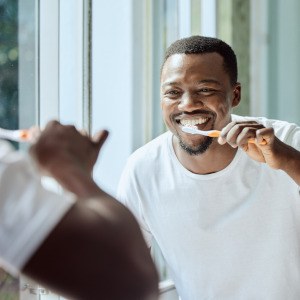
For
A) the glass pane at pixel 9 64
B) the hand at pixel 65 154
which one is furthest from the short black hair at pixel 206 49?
the hand at pixel 65 154

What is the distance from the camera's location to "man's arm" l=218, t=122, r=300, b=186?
1.27 metres

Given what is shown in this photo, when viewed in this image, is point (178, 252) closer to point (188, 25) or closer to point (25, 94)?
point (25, 94)

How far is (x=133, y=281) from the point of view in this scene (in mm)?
528

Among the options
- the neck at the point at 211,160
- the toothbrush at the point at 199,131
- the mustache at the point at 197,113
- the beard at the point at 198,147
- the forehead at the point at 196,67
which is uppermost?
the forehead at the point at 196,67

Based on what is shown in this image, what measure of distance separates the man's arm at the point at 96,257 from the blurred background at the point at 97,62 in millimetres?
947

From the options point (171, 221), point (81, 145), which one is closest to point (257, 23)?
Answer: point (171, 221)

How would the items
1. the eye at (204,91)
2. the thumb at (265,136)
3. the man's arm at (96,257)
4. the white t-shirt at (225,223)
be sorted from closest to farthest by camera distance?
the man's arm at (96,257) < the thumb at (265,136) < the white t-shirt at (225,223) < the eye at (204,91)

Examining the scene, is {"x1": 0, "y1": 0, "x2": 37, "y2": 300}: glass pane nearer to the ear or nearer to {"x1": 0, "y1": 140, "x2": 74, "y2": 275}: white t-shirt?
the ear

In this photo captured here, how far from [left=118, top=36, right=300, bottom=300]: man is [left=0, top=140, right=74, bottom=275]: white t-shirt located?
848 mm

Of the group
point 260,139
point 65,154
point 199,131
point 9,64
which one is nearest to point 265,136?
point 260,139

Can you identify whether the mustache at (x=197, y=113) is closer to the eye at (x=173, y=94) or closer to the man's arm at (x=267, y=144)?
the eye at (x=173, y=94)

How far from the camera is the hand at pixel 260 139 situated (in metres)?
1.27

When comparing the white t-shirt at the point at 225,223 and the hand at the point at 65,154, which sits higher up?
the hand at the point at 65,154

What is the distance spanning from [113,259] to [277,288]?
97 cm
